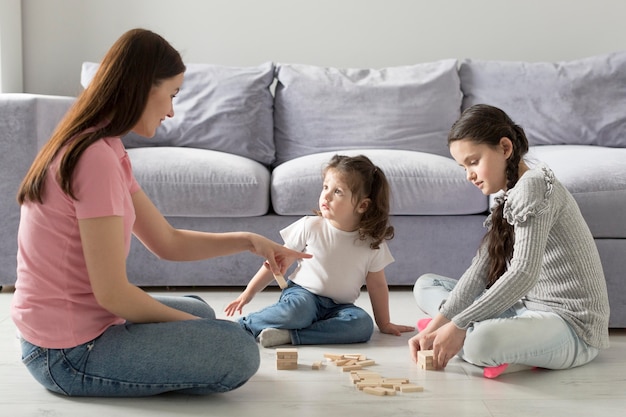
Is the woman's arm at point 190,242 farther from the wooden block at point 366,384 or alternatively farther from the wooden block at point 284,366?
the wooden block at point 366,384

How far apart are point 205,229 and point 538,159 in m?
1.29

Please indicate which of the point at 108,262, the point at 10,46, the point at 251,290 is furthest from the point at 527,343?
the point at 10,46

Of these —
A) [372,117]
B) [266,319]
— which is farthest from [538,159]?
[266,319]

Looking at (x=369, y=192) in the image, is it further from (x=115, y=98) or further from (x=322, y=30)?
(x=322, y=30)

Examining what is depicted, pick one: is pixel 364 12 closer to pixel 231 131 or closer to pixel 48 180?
pixel 231 131

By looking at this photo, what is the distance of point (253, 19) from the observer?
4.25 metres

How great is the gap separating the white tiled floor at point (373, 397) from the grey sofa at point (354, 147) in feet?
2.21

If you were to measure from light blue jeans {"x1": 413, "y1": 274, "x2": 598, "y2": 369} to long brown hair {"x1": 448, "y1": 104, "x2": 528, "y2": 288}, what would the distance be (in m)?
0.16

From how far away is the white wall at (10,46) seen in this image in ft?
13.1

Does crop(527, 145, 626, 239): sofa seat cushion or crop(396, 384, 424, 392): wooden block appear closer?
crop(396, 384, 424, 392): wooden block

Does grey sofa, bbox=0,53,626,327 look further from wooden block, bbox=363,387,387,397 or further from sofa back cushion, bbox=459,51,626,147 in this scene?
wooden block, bbox=363,387,387,397

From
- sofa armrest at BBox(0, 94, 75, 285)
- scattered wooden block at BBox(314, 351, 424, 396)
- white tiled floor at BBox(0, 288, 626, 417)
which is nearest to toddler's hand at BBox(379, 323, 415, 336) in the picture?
white tiled floor at BBox(0, 288, 626, 417)

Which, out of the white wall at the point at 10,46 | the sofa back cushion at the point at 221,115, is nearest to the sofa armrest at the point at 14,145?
the sofa back cushion at the point at 221,115

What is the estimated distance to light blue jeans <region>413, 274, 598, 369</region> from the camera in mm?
2057
